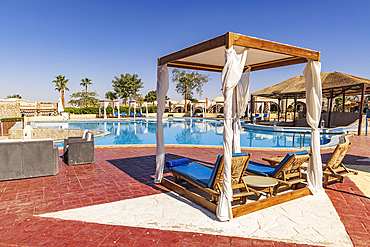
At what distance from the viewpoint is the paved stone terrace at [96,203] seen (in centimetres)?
235

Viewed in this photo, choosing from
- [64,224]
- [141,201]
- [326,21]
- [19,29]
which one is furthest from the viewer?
[19,29]

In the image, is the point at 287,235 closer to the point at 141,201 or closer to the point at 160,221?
the point at 160,221

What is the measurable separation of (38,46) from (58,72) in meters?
15.5

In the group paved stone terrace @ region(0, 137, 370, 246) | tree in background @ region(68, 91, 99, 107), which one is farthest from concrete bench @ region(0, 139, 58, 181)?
tree in background @ region(68, 91, 99, 107)

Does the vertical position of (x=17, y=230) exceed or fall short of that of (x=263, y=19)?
it falls short

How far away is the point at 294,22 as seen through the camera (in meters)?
13.5

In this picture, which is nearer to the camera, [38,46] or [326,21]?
[326,21]

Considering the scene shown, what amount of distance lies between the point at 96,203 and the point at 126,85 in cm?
4275

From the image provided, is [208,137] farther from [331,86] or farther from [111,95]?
[111,95]

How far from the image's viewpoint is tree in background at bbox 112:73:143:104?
144 feet

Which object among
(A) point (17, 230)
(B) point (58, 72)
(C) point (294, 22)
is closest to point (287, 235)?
(A) point (17, 230)

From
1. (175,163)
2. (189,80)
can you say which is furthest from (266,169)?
(189,80)

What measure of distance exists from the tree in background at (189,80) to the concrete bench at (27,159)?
3305cm

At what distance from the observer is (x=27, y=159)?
4434mm
